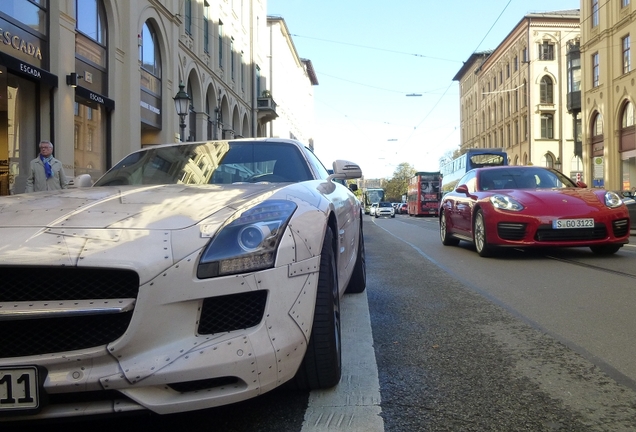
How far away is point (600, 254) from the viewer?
7.78 m

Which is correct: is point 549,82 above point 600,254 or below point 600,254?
above

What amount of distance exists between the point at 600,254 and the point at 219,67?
873 inches

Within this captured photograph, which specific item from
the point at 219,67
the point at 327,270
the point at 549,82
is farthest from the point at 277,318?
the point at 549,82

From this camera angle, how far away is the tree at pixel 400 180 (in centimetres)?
A: 10894

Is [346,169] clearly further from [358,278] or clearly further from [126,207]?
[126,207]

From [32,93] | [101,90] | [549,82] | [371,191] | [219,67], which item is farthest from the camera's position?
[371,191]

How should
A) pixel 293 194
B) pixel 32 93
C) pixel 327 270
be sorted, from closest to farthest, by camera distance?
pixel 327 270
pixel 293 194
pixel 32 93

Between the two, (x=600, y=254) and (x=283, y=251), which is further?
(x=600, y=254)

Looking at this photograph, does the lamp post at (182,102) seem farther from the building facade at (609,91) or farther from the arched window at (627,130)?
the arched window at (627,130)

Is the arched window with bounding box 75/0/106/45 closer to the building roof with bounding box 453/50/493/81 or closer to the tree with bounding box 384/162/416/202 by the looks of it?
the building roof with bounding box 453/50/493/81

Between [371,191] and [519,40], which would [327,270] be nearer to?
[519,40]

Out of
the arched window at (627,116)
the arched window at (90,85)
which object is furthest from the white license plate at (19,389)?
the arched window at (627,116)

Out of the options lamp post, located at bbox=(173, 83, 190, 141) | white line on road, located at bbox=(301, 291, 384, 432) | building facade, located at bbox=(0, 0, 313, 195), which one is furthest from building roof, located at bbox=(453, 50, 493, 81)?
white line on road, located at bbox=(301, 291, 384, 432)

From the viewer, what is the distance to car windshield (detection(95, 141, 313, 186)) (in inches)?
146
